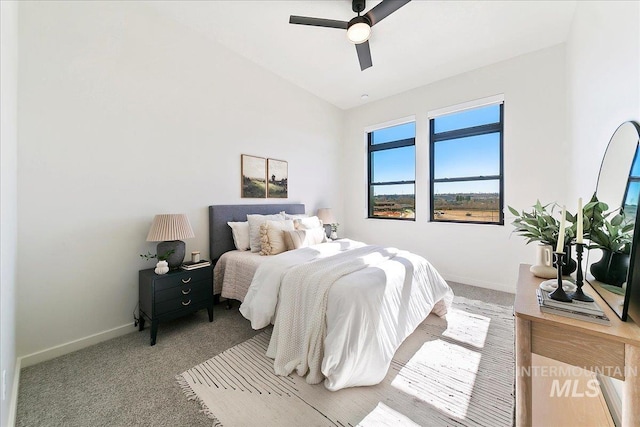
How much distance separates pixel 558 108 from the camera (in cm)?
297

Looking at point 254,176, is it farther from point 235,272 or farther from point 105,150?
point 105,150

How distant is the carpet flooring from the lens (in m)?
1.41

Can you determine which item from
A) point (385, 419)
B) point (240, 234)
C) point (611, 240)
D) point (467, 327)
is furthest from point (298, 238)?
point (611, 240)

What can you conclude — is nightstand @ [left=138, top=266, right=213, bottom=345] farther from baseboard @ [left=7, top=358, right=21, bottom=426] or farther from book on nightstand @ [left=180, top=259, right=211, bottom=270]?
baseboard @ [left=7, top=358, right=21, bottom=426]

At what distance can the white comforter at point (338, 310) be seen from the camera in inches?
62.2

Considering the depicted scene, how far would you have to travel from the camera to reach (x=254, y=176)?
345cm

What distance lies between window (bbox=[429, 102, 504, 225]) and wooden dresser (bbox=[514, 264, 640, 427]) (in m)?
2.77

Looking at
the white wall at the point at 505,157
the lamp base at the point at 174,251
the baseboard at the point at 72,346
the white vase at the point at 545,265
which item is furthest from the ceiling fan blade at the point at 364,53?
the baseboard at the point at 72,346

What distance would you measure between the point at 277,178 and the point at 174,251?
188 centimetres

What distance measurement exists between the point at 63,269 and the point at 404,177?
455 centimetres

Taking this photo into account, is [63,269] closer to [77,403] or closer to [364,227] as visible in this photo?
[77,403]

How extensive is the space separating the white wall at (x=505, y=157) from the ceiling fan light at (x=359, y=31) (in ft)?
7.15

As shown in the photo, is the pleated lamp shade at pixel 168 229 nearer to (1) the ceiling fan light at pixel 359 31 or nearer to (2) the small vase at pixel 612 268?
(1) the ceiling fan light at pixel 359 31

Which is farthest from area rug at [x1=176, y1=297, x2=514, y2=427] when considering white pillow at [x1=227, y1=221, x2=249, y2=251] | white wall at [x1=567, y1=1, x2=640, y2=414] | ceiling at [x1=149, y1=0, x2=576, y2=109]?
ceiling at [x1=149, y1=0, x2=576, y2=109]
